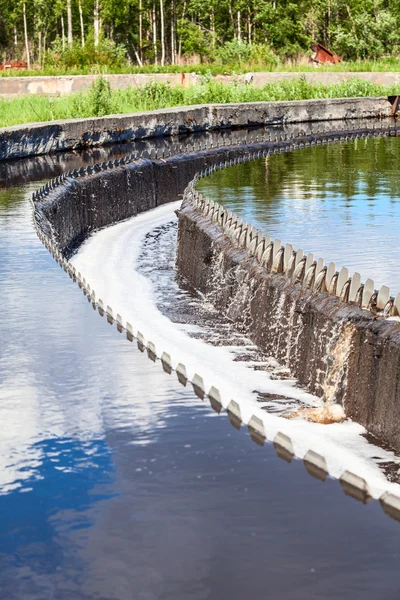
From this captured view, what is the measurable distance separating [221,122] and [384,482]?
2872 centimetres

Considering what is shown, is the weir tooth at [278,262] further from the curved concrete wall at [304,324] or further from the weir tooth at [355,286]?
the weir tooth at [355,286]

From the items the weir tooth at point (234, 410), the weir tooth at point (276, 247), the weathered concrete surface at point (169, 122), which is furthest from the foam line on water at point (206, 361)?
the weathered concrete surface at point (169, 122)

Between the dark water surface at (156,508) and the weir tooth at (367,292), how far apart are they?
233 centimetres

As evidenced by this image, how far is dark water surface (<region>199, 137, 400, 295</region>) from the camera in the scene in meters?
12.7

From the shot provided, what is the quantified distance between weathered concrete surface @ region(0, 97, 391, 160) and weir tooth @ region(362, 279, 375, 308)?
16437mm

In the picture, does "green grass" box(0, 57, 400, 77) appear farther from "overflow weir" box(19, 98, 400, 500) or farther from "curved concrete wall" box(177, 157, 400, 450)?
"curved concrete wall" box(177, 157, 400, 450)

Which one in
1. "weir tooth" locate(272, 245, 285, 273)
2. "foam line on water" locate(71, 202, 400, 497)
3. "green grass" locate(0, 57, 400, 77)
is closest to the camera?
"foam line on water" locate(71, 202, 400, 497)

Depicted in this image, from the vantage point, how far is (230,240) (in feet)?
44.5

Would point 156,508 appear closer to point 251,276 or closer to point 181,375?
point 181,375

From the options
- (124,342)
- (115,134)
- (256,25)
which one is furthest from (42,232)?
(256,25)

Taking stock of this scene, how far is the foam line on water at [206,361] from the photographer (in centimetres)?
689

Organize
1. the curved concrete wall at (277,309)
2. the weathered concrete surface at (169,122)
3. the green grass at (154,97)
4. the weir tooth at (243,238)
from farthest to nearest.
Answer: the green grass at (154,97) → the weathered concrete surface at (169,122) → the weir tooth at (243,238) → the curved concrete wall at (277,309)

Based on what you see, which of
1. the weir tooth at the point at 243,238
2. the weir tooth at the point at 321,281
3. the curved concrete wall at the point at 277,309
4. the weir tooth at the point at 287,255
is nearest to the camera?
the curved concrete wall at the point at 277,309

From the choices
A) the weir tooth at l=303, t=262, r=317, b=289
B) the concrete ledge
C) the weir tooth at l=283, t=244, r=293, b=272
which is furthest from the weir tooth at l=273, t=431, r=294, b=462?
the concrete ledge
